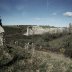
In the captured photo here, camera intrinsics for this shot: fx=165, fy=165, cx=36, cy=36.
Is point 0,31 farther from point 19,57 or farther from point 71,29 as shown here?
point 71,29

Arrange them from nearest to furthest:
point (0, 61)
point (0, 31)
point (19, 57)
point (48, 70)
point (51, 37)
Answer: point (48, 70) → point (0, 61) → point (19, 57) → point (0, 31) → point (51, 37)

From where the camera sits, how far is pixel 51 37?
123ft

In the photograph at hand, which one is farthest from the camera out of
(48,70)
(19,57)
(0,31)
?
(0,31)

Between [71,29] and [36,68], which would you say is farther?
[71,29]

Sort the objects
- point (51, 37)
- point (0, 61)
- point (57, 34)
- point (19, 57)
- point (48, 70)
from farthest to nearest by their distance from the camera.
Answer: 1. point (57, 34)
2. point (51, 37)
3. point (19, 57)
4. point (0, 61)
5. point (48, 70)

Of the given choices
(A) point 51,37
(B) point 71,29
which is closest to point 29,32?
(A) point 51,37

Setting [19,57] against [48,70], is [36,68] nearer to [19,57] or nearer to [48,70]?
[48,70]

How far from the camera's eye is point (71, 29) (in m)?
42.1

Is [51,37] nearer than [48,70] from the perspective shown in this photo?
No

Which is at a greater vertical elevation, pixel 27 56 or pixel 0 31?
pixel 0 31

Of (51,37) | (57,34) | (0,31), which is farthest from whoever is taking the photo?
(57,34)

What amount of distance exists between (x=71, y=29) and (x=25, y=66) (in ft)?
111

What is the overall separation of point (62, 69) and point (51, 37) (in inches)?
1104

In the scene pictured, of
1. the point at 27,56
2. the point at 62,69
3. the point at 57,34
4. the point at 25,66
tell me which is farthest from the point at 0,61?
the point at 57,34
